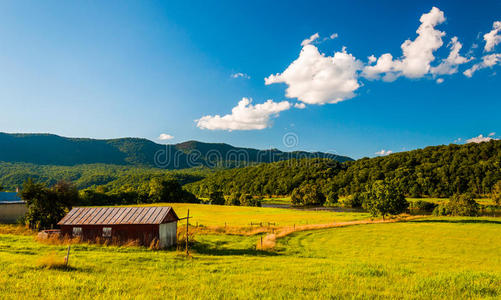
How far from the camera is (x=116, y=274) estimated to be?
43.6 feet

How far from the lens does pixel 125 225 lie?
1133 inches

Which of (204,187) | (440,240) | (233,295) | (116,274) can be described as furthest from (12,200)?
(204,187)

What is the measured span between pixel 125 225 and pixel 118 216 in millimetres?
2095

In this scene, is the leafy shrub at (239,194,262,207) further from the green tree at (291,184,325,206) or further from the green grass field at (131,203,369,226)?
the green grass field at (131,203,369,226)

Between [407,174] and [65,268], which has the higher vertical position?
[407,174]

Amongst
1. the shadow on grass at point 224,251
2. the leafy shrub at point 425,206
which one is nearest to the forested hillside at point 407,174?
the leafy shrub at point 425,206

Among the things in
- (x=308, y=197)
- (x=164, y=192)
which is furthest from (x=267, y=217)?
(x=308, y=197)

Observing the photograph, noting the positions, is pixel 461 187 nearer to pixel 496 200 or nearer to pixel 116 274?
pixel 496 200

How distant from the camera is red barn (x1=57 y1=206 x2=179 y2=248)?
28.3 metres

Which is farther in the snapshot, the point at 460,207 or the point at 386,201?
the point at 460,207

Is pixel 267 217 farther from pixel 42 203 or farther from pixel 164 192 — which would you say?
pixel 164 192

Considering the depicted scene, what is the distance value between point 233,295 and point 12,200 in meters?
60.9

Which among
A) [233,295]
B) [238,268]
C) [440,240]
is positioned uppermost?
[233,295]

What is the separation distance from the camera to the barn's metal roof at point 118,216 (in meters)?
29.0
